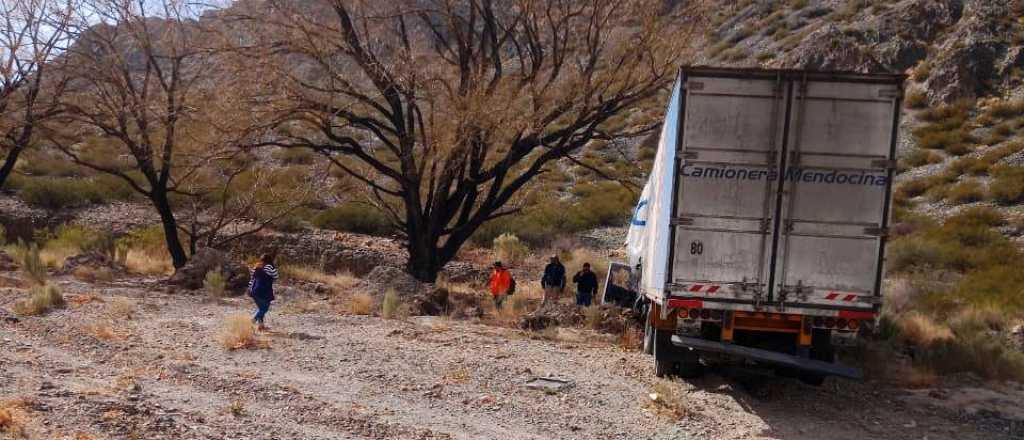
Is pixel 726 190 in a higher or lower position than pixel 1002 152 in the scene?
lower

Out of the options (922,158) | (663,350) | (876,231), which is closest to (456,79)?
(663,350)

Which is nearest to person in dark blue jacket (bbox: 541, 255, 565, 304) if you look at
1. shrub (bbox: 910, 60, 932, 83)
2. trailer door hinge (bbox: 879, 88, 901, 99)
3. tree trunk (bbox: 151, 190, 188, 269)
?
trailer door hinge (bbox: 879, 88, 901, 99)

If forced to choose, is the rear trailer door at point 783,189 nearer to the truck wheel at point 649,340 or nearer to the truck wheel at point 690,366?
the truck wheel at point 690,366

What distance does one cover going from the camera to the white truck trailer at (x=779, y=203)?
8.95 metres

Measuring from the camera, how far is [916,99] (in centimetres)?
3606

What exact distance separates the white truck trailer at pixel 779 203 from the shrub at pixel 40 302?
9682mm

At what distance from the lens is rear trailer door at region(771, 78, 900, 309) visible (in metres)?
8.94

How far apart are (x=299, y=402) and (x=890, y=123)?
6.55 metres

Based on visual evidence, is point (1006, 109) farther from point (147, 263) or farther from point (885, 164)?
point (147, 263)

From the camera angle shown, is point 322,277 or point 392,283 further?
point 322,277

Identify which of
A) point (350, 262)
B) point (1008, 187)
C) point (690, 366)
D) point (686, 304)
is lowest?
point (350, 262)

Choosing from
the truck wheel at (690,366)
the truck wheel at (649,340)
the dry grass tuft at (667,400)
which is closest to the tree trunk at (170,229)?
the truck wheel at (649,340)

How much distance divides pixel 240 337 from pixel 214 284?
6.36 metres

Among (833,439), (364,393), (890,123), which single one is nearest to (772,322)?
(833,439)
